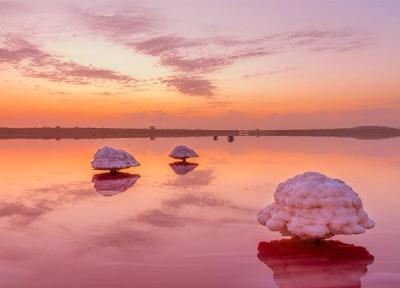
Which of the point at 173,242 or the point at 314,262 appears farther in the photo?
the point at 173,242

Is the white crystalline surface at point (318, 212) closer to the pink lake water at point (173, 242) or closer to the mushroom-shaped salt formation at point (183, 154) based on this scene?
the pink lake water at point (173, 242)

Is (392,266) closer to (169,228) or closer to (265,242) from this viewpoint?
(265,242)

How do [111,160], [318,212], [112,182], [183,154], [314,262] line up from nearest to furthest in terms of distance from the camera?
[314,262] → [318,212] → [112,182] → [111,160] → [183,154]

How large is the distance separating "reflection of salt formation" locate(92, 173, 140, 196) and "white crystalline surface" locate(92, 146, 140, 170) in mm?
804

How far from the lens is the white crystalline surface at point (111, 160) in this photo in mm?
29688

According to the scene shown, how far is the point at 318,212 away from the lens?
38.0ft

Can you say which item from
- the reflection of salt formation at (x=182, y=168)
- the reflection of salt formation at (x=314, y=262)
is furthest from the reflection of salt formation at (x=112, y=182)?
the reflection of salt formation at (x=314, y=262)

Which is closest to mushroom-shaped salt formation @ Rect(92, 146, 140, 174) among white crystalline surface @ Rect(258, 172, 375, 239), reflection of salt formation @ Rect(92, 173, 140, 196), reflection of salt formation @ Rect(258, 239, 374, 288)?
reflection of salt formation @ Rect(92, 173, 140, 196)

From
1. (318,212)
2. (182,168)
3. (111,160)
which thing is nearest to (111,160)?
(111,160)

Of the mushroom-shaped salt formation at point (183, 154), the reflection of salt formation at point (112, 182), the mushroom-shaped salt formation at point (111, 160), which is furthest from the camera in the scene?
the mushroom-shaped salt formation at point (183, 154)

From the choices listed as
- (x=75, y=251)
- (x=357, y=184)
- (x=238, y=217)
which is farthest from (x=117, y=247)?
(x=357, y=184)

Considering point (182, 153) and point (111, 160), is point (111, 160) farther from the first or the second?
point (182, 153)

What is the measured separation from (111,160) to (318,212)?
20701mm

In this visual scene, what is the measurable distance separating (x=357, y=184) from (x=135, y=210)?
1426 cm
